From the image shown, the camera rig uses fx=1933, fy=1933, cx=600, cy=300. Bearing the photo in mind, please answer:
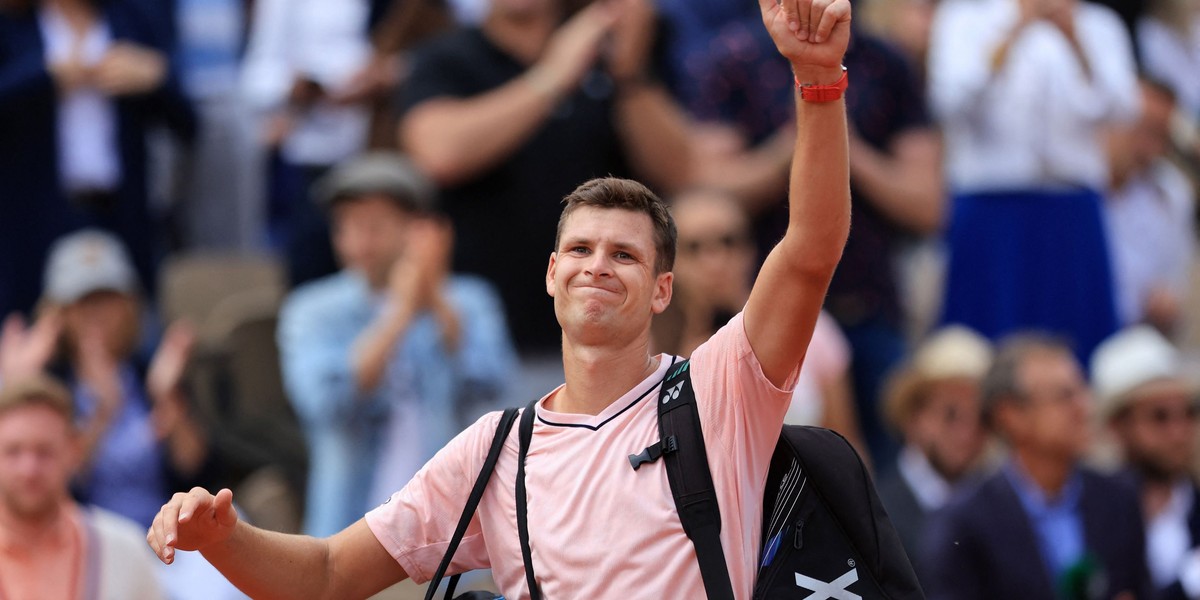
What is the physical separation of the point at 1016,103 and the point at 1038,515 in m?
2.38

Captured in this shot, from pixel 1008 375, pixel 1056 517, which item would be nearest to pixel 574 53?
pixel 1008 375

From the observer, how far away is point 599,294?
4.17 meters

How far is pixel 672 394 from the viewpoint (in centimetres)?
417

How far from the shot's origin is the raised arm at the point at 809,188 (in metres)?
3.88

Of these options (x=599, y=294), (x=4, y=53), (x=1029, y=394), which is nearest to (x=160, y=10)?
(x=4, y=53)

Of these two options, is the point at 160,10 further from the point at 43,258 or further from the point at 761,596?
the point at 761,596

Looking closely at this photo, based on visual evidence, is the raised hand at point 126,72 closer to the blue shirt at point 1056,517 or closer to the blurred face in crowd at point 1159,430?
the blue shirt at point 1056,517

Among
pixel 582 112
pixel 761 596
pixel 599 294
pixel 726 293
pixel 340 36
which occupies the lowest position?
pixel 761 596

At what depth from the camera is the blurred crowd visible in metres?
7.49

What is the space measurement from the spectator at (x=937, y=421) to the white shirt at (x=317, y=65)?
9.26ft

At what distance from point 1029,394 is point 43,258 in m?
4.48

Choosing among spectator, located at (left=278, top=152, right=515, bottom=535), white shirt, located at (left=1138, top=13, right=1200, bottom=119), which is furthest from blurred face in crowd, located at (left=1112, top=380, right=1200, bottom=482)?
white shirt, located at (left=1138, top=13, right=1200, bottom=119)

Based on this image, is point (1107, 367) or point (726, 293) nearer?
point (726, 293)

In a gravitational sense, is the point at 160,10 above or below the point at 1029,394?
above
